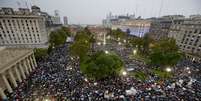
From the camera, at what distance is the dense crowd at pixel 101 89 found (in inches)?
872

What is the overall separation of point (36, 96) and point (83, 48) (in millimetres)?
19267

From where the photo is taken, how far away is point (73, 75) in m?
30.9

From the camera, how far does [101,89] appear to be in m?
25.2

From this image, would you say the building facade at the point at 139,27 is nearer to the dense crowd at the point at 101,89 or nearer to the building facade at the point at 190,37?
the building facade at the point at 190,37

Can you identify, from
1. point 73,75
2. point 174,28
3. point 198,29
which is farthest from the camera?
point 174,28

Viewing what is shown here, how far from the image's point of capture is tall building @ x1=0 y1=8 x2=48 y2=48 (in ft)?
164

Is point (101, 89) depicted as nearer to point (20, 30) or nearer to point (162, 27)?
point (20, 30)

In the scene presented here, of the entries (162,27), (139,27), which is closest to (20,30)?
(162,27)

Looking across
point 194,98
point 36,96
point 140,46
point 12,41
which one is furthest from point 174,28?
point 12,41

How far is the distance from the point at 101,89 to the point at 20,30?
154 ft

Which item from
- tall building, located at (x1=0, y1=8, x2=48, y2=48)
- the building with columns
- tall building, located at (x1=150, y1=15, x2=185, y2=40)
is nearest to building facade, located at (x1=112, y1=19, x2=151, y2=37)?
tall building, located at (x1=150, y1=15, x2=185, y2=40)

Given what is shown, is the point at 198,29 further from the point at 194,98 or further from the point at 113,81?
the point at 113,81

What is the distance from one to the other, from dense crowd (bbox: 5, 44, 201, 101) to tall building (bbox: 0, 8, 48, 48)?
29669mm

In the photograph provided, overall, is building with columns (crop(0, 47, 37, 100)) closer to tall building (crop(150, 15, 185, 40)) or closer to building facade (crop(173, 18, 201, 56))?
building facade (crop(173, 18, 201, 56))
